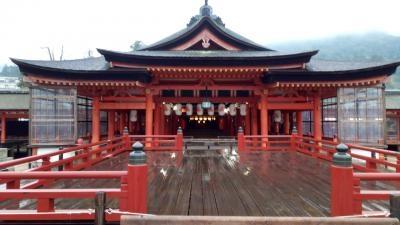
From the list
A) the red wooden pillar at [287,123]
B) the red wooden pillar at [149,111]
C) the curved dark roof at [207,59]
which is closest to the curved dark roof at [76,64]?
the curved dark roof at [207,59]

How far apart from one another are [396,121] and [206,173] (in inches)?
1164

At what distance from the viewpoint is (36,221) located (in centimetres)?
480

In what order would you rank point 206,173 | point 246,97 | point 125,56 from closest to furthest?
point 206,173, point 125,56, point 246,97

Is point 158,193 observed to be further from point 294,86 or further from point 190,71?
point 294,86

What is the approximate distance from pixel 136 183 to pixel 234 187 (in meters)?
3.38

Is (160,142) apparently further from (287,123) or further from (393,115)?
(393,115)

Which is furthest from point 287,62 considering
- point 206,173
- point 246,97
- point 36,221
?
point 36,221

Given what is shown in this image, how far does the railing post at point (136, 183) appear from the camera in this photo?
4656mm

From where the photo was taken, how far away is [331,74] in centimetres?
1508

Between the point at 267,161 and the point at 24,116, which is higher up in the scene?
the point at 24,116

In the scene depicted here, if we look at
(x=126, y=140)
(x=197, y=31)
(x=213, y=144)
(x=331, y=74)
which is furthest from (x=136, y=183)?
(x=197, y=31)

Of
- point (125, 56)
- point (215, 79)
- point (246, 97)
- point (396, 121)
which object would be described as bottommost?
point (396, 121)

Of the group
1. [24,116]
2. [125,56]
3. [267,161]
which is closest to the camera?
[267,161]

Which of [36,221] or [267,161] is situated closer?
[36,221]
